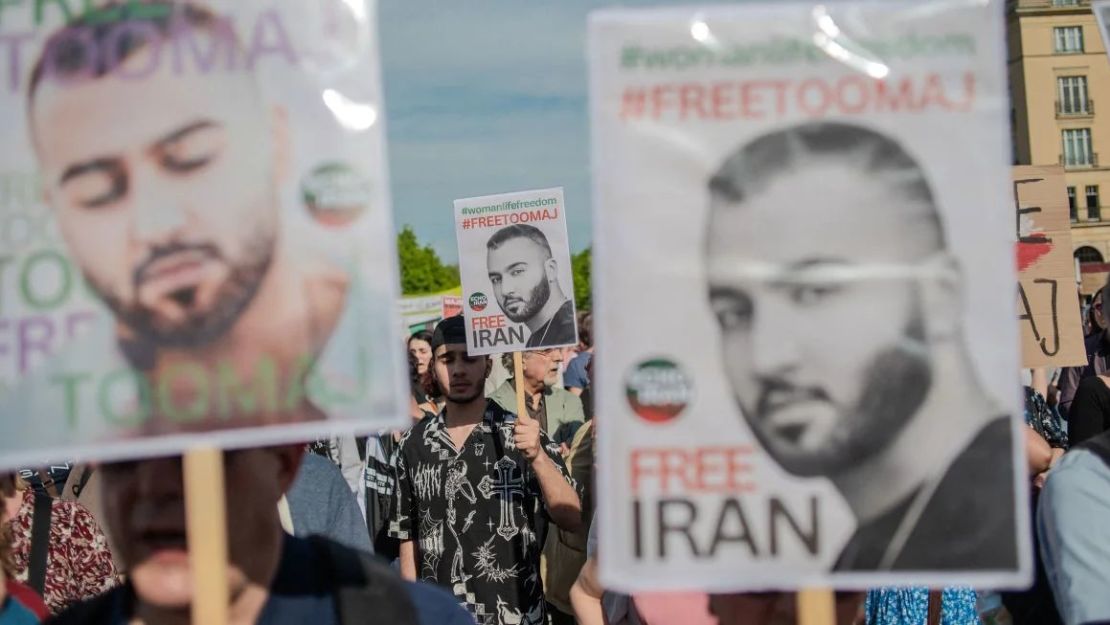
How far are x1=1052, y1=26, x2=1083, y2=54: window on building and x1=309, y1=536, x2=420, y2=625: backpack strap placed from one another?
73.9 meters

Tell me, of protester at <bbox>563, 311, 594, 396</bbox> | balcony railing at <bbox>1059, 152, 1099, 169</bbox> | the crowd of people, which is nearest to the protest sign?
the crowd of people

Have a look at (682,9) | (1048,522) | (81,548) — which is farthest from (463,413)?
(682,9)

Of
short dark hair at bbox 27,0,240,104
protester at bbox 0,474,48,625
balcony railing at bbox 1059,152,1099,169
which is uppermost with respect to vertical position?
balcony railing at bbox 1059,152,1099,169

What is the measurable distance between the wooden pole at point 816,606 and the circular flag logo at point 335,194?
0.94 metres

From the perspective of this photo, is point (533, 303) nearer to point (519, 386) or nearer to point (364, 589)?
point (519, 386)

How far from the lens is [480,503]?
18.2 ft

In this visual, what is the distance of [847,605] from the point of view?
9.61 ft

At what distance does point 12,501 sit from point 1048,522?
286 centimetres

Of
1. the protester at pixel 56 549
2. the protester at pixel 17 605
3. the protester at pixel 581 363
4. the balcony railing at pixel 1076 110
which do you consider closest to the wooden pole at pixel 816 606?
the protester at pixel 17 605

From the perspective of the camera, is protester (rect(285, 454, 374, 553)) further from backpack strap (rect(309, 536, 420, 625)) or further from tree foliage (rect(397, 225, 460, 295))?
tree foliage (rect(397, 225, 460, 295))

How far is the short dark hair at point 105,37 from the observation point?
2240 mm

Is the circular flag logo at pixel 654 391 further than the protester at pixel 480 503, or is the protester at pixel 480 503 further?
the protester at pixel 480 503

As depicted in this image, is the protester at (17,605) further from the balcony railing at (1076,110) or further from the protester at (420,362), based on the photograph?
the balcony railing at (1076,110)

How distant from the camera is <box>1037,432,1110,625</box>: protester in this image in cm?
305
